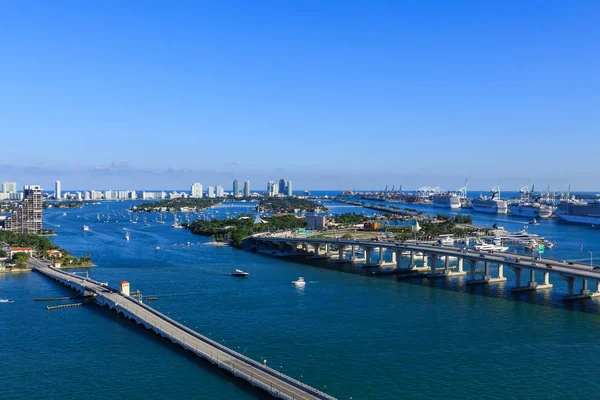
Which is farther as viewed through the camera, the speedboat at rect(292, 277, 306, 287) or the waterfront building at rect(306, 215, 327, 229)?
the waterfront building at rect(306, 215, 327, 229)

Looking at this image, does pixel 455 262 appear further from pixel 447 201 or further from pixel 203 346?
pixel 447 201

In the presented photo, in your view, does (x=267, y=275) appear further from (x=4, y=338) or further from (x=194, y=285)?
(x=4, y=338)

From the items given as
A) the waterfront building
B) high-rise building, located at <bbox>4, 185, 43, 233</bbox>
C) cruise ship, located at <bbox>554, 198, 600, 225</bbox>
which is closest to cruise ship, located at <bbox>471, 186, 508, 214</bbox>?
cruise ship, located at <bbox>554, 198, 600, 225</bbox>

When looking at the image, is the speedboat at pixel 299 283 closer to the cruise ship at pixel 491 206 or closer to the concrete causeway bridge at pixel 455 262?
the concrete causeway bridge at pixel 455 262

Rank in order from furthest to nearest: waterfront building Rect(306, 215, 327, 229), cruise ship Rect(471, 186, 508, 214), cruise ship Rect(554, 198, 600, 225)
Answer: cruise ship Rect(471, 186, 508, 214) → cruise ship Rect(554, 198, 600, 225) → waterfront building Rect(306, 215, 327, 229)

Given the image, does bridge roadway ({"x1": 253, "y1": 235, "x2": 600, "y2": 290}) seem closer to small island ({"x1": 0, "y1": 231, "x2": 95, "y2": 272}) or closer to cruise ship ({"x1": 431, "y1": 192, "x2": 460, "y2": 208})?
small island ({"x1": 0, "y1": 231, "x2": 95, "y2": 272})

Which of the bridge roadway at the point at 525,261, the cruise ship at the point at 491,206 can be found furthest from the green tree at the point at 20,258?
the cruise ship at the point at 491,206

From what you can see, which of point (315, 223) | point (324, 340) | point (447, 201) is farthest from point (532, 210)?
point (324, 340)
